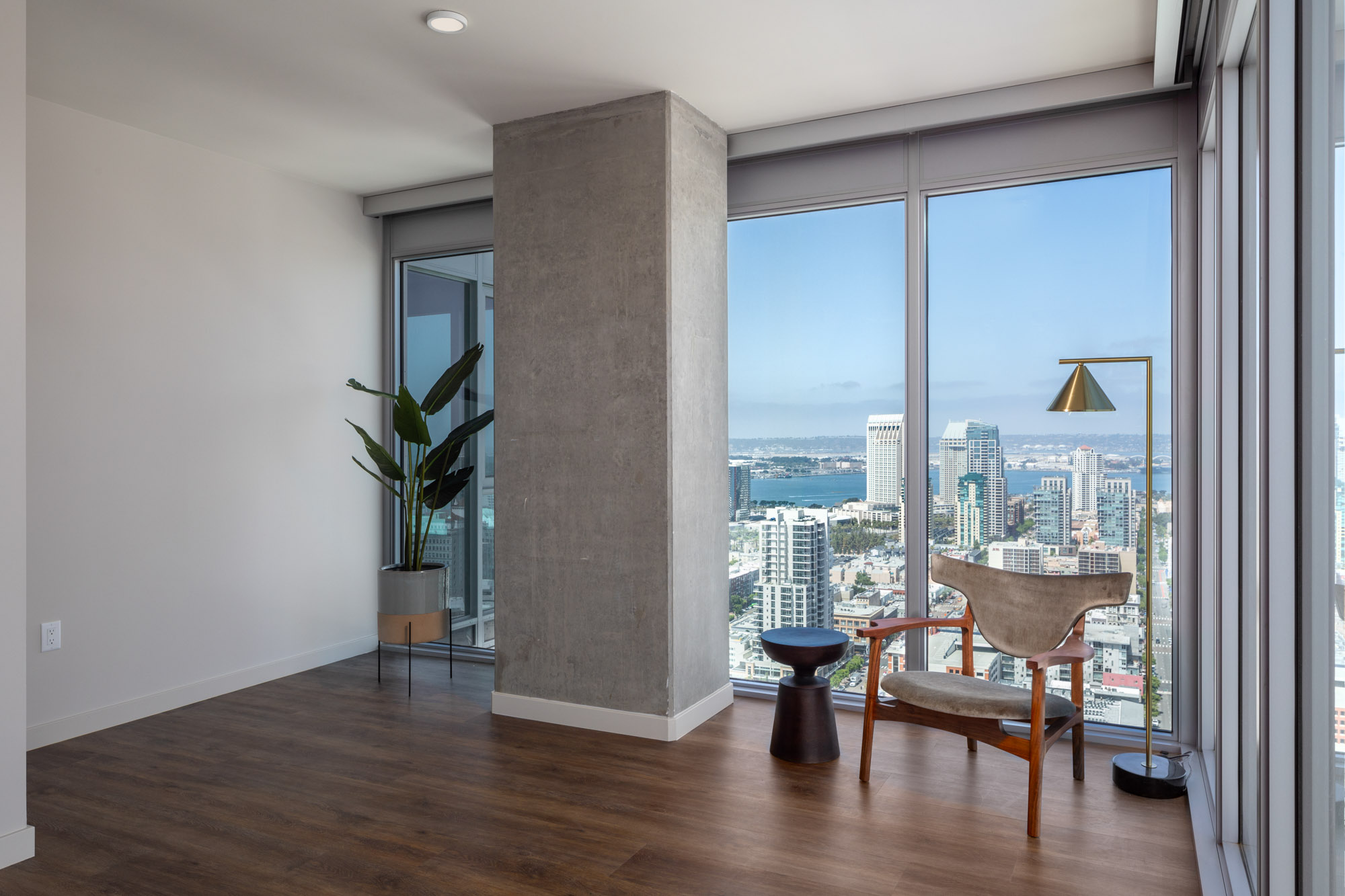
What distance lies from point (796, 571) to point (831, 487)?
0.47m

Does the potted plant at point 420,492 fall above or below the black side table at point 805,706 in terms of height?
above

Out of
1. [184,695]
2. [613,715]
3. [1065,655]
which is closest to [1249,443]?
[1065,655]

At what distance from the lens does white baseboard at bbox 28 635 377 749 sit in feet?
12.0

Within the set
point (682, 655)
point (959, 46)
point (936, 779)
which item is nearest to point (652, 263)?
point (959, 46)

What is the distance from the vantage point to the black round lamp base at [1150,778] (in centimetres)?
306

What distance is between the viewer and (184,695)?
421 cm

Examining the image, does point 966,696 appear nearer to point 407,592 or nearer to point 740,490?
point 740,490

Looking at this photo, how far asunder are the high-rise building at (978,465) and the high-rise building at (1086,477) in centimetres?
29

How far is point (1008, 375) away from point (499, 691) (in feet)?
9.12

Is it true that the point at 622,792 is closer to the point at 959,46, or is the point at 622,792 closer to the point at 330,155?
the point at 959,46

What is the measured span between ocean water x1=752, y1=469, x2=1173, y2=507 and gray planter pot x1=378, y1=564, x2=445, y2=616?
70.7 inches

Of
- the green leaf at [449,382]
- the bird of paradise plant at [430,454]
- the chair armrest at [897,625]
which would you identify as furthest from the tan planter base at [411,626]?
the chair armrest at [897,625]

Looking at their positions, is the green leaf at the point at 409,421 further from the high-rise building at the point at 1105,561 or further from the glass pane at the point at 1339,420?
the glass pane at the point at 1339,420

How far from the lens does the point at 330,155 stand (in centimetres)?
454
